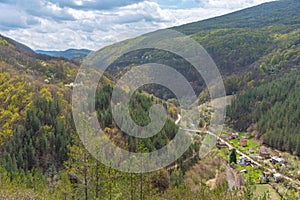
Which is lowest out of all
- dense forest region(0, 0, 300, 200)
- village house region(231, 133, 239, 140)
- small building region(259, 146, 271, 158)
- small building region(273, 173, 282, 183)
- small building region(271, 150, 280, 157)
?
village house region(231, 133, 239, 140)

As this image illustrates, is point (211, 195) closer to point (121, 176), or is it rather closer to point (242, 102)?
point (121, 176)

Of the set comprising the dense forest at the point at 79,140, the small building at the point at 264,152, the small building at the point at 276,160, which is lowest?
the small building at the point at 264,152

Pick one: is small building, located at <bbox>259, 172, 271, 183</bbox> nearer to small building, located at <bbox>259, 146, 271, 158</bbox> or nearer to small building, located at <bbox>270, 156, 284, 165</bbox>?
small building, located at <bbox>270, 156, 284, 165</bbox>

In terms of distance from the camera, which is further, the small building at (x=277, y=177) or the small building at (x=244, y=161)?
the small building at (x=244, y=161)

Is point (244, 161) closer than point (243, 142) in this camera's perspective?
Yes

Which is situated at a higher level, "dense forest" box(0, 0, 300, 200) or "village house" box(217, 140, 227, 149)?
"dense forest" box(0, 0, 300, 200)

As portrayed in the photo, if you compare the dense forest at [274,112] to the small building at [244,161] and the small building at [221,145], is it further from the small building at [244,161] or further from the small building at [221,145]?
the small building at [244,161]

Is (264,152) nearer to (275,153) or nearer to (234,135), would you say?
(275,153)

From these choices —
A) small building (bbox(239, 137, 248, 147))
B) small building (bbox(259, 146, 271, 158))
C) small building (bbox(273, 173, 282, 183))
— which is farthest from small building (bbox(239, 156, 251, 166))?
small building (bbox(239, 137, 248, 147))

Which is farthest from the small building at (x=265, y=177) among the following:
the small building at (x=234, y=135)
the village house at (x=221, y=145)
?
the small building at (x=234, y=135)

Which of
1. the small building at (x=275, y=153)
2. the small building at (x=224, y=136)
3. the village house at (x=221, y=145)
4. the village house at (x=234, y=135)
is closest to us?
the small building at (x=275, y=153)

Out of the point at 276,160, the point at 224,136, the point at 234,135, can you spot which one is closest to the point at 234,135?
the point at 234,135

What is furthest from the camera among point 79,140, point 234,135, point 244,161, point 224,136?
point 234,135
